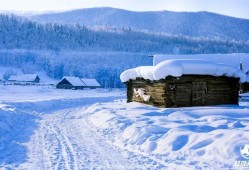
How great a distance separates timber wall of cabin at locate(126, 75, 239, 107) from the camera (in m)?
22.0

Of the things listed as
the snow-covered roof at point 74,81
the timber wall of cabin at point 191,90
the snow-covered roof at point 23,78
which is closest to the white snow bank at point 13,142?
the timber wall of cabin at point 191,90

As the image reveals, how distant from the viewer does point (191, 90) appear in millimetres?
22641

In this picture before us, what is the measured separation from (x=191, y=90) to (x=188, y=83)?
1.74 ft

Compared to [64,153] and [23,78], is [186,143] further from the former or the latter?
[23,78]

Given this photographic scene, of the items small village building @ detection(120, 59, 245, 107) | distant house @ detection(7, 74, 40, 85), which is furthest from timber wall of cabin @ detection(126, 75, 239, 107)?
distant house @ detection(7, 74, 40, 85)

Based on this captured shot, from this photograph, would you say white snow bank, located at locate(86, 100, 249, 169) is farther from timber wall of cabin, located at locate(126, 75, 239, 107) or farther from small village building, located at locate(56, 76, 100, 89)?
small village building, located at locate(56, 76, 100, 89)

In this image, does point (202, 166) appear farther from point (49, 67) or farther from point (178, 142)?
point (49, 67)

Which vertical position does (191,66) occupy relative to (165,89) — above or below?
above

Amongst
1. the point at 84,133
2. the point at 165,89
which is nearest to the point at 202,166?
the point at 84,133

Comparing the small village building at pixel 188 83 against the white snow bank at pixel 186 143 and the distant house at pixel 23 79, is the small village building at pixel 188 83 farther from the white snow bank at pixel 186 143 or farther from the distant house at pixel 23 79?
the distant house at pixel 23 79

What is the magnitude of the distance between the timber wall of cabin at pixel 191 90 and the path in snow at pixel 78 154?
383 inches

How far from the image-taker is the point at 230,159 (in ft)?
27.6

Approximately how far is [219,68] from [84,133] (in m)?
12.3

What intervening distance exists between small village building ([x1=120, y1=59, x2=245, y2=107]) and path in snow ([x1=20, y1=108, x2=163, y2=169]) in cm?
945
